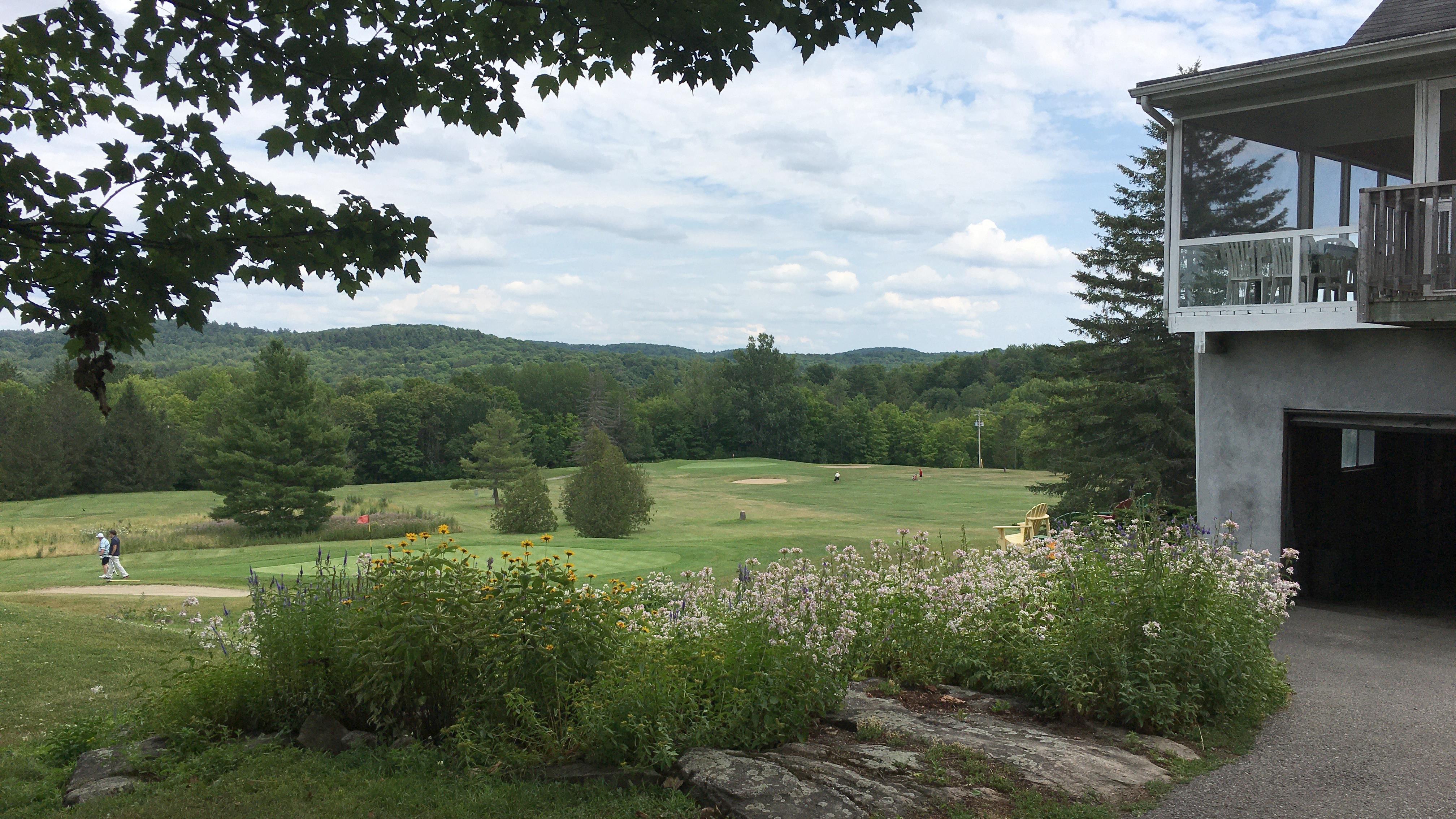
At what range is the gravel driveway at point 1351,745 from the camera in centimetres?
468

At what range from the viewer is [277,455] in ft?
157

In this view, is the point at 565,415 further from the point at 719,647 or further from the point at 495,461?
the point at 719,647

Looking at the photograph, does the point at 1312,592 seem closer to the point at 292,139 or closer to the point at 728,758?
the point at 728,758

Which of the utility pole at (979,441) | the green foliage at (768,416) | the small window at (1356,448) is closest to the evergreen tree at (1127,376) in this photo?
the small window at (1356,448)

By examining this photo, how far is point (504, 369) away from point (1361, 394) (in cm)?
10011

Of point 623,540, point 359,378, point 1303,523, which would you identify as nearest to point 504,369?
point 359,378

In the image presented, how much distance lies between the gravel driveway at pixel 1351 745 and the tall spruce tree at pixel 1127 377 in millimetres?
12635

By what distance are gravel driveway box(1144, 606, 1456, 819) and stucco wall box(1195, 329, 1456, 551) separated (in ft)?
5.56

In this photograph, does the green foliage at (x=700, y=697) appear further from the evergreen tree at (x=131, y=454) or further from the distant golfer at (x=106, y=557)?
the evergreen tree at (x=131, y=454)

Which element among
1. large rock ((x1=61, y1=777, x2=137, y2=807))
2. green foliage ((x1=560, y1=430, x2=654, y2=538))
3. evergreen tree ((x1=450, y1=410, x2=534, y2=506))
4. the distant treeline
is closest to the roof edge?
large rock ((x1=61, y1=777, x2=137, y2=807))

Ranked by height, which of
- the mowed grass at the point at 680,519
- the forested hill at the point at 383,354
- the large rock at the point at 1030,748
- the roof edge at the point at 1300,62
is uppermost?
the forested hill at the point at 383,354

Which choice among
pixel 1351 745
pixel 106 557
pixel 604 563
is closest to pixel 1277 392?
pixel 1351 745

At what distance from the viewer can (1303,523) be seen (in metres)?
10.8

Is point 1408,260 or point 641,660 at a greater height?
point 1408,260
